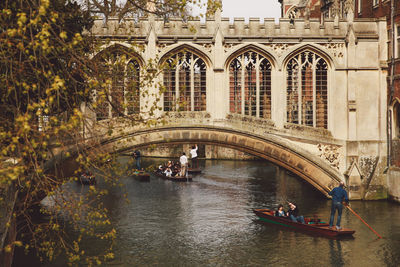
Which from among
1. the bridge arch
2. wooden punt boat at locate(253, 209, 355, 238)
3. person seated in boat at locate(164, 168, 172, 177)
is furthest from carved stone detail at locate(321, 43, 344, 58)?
person seated in boat at locate(164, 168, 172, 177)

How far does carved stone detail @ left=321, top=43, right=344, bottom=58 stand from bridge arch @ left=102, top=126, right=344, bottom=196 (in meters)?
4.04

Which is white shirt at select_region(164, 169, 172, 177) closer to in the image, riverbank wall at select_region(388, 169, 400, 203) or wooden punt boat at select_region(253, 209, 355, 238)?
wooden punt boat at select_region(253, 209, 355, 238)

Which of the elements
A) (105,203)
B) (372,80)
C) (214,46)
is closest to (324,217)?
(372,80)

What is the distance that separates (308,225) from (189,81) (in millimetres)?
7320

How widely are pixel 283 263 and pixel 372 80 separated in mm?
9854

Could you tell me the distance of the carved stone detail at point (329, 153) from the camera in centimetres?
1856

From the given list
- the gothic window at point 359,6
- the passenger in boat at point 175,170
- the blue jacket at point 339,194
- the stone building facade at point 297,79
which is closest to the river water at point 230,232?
the blue jacket at point 339,194

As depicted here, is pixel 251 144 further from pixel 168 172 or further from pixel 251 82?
pixel 168 172

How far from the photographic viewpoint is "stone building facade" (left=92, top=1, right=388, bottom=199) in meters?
17.6

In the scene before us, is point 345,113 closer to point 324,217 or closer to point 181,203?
point 324,217

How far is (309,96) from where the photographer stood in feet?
63.6

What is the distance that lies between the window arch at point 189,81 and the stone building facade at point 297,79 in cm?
4

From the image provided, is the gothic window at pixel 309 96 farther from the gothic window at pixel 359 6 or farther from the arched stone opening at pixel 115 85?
the arched stone opening at pixel 115 85

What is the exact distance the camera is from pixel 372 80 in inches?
734
